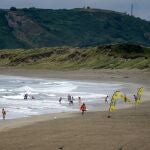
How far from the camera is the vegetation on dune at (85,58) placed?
9188cm

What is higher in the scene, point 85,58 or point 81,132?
point 85,58

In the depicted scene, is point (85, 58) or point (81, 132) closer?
point (81, 132)

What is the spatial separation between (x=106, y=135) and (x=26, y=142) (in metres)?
3.72

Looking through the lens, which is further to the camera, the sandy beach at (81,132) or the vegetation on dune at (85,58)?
the vegetation on dune at (85,58)

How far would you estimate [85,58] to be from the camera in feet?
337

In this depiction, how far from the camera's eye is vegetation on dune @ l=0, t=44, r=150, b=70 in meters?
91.9

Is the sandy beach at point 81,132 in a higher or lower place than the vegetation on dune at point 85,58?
lower

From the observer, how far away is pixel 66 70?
313 feet

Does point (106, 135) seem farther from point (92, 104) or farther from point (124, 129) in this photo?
point (92, 104)

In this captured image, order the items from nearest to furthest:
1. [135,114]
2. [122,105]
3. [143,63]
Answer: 1. [135,114]
2. [122,105]
3. [143,63]

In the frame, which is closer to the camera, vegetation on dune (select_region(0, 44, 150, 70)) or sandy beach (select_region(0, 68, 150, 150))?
sandy beach (select_region(0, 68, 150, 150))

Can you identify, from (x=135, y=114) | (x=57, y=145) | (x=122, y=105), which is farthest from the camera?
(x=122, y=105)

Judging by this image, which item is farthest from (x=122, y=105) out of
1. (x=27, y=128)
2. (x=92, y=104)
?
(x=27, y=128)

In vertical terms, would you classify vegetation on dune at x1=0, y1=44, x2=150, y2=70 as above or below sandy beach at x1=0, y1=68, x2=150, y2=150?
above
